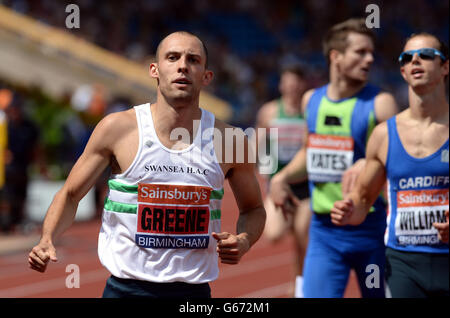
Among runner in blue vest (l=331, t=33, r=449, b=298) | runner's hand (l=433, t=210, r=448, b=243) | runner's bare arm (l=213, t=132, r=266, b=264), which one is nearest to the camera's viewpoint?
runner's bare arm (l=213, t=132, r=266, b=264)

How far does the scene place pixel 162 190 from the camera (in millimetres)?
3629

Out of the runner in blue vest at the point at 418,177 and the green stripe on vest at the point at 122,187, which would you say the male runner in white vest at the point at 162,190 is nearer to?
the green stripe on vest at the point at 122,187

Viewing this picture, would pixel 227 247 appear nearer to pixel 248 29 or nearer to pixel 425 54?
pixel 425 54

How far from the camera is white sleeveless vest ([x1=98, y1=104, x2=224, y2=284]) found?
3613 mm

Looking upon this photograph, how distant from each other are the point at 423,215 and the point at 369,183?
0.38 metres

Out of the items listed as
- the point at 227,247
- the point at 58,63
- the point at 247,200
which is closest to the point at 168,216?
the point at 227,247

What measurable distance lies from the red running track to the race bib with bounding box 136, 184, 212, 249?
4713mm

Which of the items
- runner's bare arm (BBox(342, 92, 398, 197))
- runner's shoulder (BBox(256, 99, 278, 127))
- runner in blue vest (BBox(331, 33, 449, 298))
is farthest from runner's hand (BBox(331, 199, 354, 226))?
runner's shoulder (BBox(256, 99, 278, 127))

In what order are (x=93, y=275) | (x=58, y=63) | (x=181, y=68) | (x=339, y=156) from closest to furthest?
(x=181, y=68) → (x=339, y=156) → (x=93, y=275) → (x=58, y=63)

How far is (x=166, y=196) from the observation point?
11.9 ft

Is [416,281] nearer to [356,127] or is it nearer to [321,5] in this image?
[356,127]

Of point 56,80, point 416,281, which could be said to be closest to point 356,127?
point 416,281

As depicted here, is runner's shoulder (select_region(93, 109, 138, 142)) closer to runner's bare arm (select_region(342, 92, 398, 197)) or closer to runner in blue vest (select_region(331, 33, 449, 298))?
runner in blue vest (select_region(331, 33, 449, 298))
